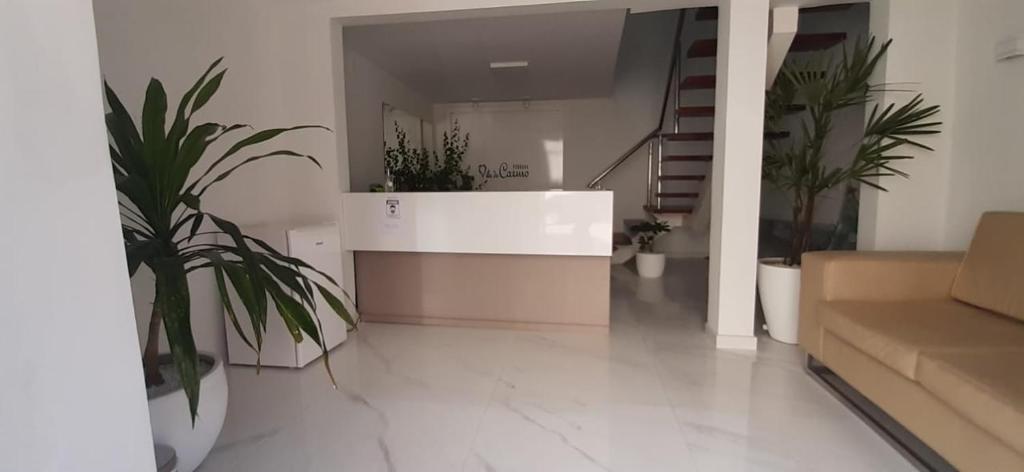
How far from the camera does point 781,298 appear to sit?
8.33 feet

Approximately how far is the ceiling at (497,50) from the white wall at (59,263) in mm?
2532

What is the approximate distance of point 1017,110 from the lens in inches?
78.5

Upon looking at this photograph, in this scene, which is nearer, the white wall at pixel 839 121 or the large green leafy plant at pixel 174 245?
the large green leafy plant at pixel 174 245

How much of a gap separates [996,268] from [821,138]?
983mm

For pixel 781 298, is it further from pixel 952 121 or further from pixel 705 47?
pixel 705 47

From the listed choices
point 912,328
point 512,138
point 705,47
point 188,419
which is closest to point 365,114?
point 512,138

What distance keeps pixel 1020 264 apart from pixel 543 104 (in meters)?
5.11

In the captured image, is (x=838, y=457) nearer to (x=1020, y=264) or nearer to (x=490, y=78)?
(x=1020, y=264)

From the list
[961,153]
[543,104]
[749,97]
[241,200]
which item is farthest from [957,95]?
[543,104]

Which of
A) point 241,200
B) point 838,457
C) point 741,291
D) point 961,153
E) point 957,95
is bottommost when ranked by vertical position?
point 838,457

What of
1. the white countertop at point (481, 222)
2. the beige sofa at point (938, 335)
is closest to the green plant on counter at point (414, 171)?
the white countertop at point (481, 222)

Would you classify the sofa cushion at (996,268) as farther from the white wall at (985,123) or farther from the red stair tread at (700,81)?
the red stair tread at (700,81)

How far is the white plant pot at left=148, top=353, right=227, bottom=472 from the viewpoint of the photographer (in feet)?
4.22

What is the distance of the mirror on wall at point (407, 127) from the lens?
448 centimetres
